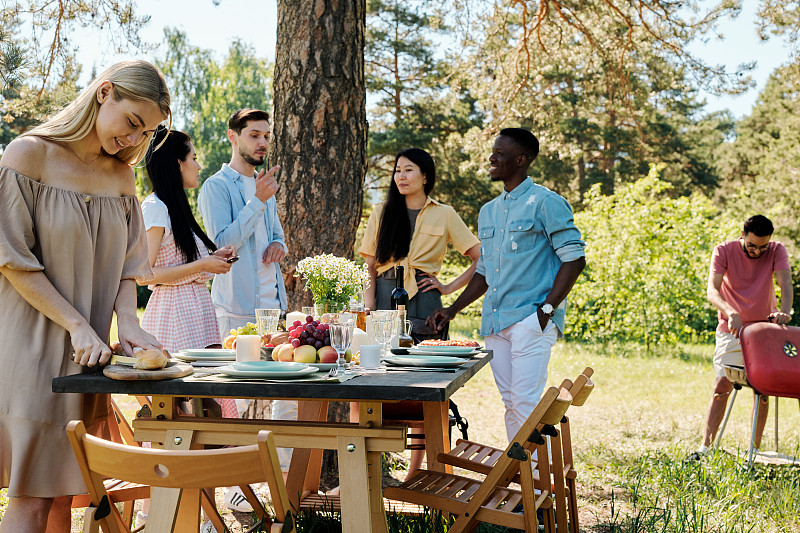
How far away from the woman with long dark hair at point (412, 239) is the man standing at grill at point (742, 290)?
2234mm

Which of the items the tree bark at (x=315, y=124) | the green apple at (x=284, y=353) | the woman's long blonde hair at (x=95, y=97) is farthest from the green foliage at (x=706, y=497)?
the woman's long blonde hair at (x=95, y=97)

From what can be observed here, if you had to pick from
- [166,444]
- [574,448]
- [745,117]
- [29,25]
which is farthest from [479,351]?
A: [745,117]

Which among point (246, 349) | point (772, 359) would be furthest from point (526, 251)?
point (246, 349)

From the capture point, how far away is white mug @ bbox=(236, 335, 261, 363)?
275 cm

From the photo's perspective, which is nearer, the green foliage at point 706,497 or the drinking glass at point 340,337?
the drinking glass at point 340,337

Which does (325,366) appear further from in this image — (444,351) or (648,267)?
(648,267)

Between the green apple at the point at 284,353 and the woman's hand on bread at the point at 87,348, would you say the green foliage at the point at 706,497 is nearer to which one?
the green apple at the point at 284,353

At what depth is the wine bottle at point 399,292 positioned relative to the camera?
14.1 feet

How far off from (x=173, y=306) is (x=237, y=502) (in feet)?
3.96

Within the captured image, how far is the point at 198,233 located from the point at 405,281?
1521 millimetres

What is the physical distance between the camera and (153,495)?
2.08m

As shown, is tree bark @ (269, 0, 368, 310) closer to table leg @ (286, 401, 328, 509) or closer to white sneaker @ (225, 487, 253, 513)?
Answer: white sneaker @ (225, 487, 253, 513)

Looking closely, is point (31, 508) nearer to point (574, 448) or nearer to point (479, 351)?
point (479, 351)

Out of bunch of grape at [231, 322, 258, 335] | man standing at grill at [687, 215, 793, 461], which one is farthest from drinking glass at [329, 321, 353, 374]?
man standing at grill at [687, 215, 793, 461]
